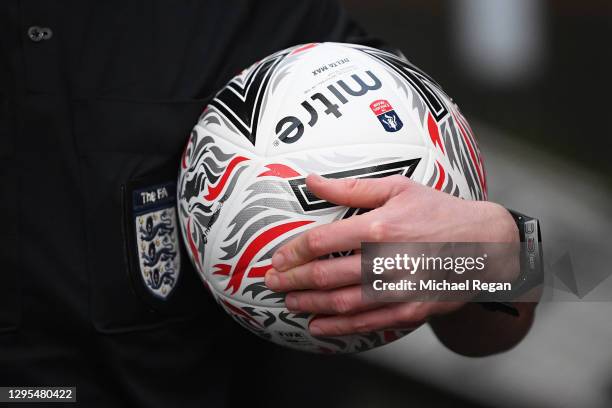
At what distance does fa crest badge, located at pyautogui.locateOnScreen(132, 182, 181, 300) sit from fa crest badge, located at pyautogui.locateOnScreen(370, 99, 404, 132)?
385 mm

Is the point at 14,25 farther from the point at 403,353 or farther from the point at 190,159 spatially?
the point at 403,353

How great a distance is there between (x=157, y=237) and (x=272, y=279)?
0.26 metres

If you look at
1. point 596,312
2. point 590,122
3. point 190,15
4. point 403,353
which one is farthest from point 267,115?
point 590,122

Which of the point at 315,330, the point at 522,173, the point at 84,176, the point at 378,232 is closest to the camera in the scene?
the point at 378,232

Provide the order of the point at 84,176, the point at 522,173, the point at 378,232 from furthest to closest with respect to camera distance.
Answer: the point at 522,173, the point at 84,176, the point at 378,232

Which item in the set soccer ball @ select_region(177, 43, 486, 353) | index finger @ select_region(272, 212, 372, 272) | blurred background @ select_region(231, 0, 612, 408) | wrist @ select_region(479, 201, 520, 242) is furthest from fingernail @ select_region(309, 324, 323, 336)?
blurred background @ select_region(231, 0, 612, 408)

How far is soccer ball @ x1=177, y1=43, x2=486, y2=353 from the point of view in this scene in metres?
1.04

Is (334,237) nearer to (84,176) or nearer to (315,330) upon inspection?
(315,330)

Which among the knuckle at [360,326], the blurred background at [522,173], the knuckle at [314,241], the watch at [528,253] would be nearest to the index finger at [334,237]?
the knuckle at [314,241]

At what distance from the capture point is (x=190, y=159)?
1.15 metres

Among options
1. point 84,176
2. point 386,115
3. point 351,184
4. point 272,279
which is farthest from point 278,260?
point 84,176

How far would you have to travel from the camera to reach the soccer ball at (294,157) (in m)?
1.04

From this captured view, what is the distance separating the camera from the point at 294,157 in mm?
1049

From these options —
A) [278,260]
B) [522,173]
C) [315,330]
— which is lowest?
[315,330]
